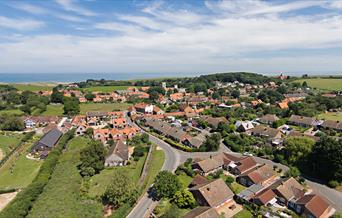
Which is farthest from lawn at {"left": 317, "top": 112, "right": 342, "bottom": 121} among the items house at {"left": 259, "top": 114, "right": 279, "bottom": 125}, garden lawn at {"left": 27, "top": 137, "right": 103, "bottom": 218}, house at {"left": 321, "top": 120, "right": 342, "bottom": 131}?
garden lawn at {"left": 27, "top": 137, "right": 103, "bottom": 218}

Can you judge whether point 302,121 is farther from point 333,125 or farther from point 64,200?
point 64,200

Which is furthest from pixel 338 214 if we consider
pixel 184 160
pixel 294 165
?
pixel 184 160

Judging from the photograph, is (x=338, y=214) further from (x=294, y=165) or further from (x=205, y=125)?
(x=205, y=125)

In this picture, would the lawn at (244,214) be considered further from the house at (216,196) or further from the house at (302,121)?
the house at (302,121)

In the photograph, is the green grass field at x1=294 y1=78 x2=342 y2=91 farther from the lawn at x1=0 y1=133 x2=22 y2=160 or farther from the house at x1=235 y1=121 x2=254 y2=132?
the lawn at x1=0 y1=133 x2=22 y2=160

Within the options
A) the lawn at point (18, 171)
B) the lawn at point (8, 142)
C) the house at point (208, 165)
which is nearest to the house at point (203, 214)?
the house at point (208, 165)

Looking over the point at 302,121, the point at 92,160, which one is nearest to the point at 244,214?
the point at 92,160
